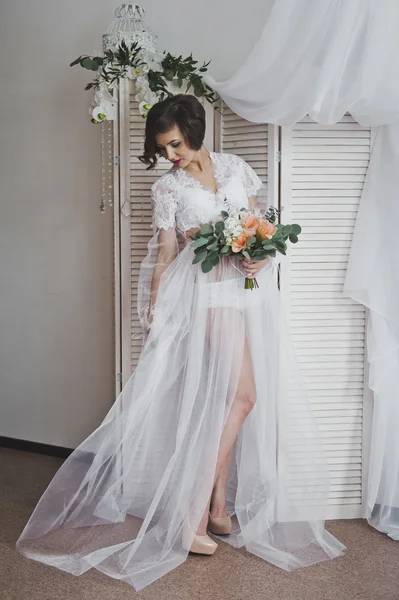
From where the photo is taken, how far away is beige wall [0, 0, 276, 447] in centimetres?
404

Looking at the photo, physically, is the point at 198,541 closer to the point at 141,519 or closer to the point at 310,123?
the point at 141,519

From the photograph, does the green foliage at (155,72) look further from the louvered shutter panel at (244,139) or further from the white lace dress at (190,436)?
the white lace dress at (190,436)

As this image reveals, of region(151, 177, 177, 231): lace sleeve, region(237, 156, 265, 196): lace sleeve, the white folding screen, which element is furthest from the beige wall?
region(237, 156, 265, 196): lace sleeve

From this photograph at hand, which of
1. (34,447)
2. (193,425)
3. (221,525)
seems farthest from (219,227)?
(34,447)

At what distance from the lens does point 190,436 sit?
9.67 ft

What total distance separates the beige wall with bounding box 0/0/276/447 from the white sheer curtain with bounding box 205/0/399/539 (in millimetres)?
1054

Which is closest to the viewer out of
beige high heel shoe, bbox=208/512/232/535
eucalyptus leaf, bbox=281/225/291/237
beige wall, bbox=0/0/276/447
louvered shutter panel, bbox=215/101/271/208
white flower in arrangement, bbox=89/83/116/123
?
eucalyptus leaf, bbox=281/225/291/237

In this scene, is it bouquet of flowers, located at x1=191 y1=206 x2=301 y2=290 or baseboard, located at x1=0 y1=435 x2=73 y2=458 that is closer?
bouquet of flowers, located at x1=191 y1=206 x2=301 y2=290

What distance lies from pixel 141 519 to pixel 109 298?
1.35m

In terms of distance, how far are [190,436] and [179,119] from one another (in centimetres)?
122

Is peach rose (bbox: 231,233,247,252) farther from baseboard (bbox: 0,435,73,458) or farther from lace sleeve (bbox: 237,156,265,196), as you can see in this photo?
baseboard (bbox: 0,435,73,458)

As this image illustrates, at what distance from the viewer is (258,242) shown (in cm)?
289

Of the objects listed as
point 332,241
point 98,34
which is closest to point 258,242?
point 332,241

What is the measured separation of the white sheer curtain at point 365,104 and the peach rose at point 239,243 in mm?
540
